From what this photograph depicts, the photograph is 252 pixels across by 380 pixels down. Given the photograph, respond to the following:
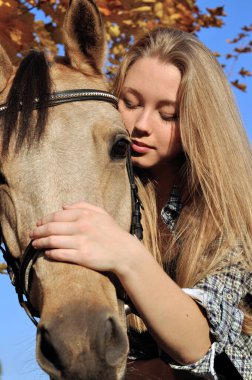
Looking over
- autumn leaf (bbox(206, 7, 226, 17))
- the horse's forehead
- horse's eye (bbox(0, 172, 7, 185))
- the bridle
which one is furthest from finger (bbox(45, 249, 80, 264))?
autumn leaf (bbox(206, 7, 226, 17))

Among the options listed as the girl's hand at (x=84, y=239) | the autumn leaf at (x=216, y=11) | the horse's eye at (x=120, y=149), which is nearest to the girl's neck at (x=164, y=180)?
the horse's eye at (x=120, y=149)

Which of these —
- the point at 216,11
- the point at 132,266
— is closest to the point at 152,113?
the point at 132,266

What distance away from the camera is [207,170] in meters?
3.43

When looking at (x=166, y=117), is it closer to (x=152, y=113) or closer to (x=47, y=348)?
(x=152, y=113)

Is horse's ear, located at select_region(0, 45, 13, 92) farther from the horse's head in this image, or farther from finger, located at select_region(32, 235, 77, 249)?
finger, located at select_region(32, 235, 77, 249)

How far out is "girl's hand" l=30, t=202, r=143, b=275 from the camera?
8.26 ft

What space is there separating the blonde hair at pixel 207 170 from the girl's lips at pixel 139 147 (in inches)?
8.0

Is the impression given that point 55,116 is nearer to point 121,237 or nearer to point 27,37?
point 121,237

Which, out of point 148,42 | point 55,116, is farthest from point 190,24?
point 55,116

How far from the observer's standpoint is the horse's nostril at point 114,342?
7.64 ft

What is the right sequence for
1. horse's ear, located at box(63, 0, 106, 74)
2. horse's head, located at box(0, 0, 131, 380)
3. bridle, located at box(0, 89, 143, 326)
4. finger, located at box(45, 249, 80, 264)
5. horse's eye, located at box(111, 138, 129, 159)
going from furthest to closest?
horse's ear, located at box(63, 0, 106, 74), horse's eye, located at box(111, 138, 129, 159), bridle, located at box(0, 89, 143, 326), finger, located at box(45, 249, 80, 264), horse's head, located at box(0, 0, 131, 380)

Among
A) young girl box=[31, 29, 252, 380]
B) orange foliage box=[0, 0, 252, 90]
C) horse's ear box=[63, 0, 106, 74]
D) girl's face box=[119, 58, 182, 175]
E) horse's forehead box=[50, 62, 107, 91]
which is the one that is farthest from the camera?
orange foliage box=[0, 0, 252, 90]

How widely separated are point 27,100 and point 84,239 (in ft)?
2.58

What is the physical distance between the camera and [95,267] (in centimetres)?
253
